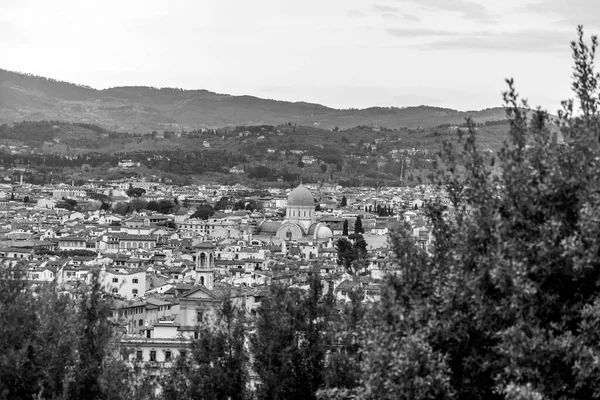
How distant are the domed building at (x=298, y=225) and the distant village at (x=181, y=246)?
0.10 meters

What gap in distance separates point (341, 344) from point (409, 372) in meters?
6.09

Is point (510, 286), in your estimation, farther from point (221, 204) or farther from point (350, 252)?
point (221, 204)

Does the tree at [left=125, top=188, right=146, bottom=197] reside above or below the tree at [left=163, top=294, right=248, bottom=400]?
below

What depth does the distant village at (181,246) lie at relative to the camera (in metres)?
37.5

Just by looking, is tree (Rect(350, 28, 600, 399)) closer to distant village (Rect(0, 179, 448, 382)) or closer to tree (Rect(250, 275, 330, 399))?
distant village (Rect(0, 179, 448, 382))

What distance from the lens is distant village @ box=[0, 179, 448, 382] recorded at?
37531mm

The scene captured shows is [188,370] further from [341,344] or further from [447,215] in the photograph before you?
[447,215]

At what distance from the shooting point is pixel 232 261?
7388 cm

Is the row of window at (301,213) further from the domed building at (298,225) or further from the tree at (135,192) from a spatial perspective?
the tree at (135,192)

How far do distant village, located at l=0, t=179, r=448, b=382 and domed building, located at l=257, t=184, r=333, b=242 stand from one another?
0.34 feet

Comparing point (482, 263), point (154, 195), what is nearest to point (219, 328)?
point (482, 263)

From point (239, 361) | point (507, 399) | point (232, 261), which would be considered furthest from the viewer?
point (232, 261)

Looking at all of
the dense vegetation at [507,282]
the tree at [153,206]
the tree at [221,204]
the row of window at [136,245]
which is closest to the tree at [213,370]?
the dense vegetation at [507,282]

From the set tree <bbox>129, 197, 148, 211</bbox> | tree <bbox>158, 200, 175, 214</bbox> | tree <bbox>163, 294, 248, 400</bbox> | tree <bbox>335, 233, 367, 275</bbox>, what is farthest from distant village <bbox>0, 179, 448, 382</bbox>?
tree <bbox>129, 197, 148, 211</bbox>
